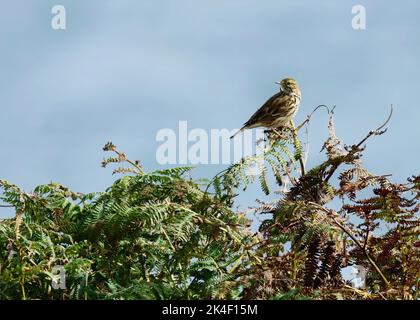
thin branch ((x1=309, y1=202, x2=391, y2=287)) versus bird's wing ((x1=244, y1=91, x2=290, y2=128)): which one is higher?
bird's wing ((x1=244, y1=91, x2=290, y2=128))

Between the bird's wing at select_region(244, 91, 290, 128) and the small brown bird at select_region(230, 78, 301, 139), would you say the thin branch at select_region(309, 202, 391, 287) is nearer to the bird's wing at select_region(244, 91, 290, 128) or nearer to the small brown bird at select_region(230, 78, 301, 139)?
the small brown bird at select_region(230, 78, 301, 139)

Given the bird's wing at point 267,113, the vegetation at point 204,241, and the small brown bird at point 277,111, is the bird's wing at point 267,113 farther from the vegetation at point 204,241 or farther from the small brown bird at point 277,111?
the vegetation at point 204,241

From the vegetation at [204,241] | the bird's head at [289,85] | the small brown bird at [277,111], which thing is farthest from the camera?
the bird's head at [289,85]

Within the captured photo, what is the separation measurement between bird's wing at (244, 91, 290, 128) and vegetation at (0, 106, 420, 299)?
559 cm

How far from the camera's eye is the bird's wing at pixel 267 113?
11398 mm

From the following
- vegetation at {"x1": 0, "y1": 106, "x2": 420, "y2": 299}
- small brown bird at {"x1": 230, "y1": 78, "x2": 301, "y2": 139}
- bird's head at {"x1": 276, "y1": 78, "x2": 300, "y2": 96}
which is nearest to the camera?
vegetation at {"x1": 0, "y1": 106, "x2": 420, "y2": 299}

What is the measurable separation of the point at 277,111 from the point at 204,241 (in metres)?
6.64

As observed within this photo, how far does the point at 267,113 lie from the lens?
11.5 m

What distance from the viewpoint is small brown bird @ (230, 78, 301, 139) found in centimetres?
1138

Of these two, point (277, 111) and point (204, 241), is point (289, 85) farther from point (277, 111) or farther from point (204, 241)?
point (204, 241)

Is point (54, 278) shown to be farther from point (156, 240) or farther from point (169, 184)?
point (169, 184)

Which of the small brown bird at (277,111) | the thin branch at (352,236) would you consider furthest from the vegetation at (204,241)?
the small brown bird at (277,111)

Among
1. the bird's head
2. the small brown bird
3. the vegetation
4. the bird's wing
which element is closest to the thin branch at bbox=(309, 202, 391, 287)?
the vegetation

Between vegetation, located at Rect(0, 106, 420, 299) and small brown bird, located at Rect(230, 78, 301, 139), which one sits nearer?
vegetation, located at Rect(0, 106, 420, 299)
